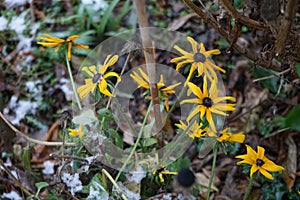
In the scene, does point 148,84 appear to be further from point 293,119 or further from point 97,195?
point 293,119

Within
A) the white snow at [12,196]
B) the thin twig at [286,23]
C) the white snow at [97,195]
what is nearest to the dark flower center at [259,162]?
the thin twig at [286,23]

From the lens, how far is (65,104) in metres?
2.01

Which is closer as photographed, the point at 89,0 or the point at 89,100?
the point at 89,100

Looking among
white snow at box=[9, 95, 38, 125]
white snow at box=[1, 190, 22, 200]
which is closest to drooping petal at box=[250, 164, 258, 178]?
white snow at box=[1, 190, 22, 200]

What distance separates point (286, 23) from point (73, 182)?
2.13 feet

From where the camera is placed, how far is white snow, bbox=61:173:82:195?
4.13 ft

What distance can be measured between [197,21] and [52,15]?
66cm

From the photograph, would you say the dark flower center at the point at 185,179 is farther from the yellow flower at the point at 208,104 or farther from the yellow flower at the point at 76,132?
the yellow flower at the point at 76,132

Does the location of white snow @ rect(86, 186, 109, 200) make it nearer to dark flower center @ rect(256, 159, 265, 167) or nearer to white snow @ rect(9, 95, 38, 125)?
dark flower center @ rect(256, 159, 265, 167)

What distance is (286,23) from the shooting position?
946mm

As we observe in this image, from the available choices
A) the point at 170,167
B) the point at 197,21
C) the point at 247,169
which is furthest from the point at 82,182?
the point at 197,21

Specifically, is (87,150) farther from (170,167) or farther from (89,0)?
(89,0)

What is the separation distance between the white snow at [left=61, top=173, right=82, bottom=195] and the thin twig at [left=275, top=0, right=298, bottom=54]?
572mm

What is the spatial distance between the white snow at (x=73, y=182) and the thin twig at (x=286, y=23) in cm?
57
